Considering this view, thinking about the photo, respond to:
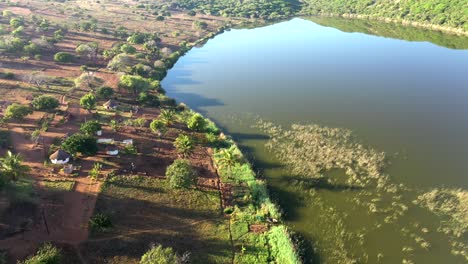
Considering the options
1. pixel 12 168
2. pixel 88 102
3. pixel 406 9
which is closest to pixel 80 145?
pixel 12 168

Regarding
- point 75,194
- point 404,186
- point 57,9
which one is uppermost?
point 57,9

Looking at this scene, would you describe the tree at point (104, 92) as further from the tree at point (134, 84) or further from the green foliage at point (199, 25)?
the green foliage at point (199, 25)

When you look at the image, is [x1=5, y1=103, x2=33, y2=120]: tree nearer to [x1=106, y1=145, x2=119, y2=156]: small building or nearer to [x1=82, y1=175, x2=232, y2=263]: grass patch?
[x1=106, y1=145, x2=119, y2=156]: small building

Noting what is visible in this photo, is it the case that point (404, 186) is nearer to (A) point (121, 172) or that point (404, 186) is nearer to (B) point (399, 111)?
(B) point (399, 111)

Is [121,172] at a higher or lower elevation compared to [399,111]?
lower

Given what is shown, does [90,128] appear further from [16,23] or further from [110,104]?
[16,23]

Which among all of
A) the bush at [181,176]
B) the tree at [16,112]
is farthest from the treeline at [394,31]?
the tree at [16,112]

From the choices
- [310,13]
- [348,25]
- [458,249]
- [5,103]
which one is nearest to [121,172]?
[5,103]

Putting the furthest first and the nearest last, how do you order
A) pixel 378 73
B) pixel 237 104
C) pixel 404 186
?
1. pixel 378 73
2. pixel 237 104
3. pixel 404 186

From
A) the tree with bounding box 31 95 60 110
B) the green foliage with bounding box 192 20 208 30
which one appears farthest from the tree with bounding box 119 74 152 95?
the green foliage with bounding box 192 20 208 30
